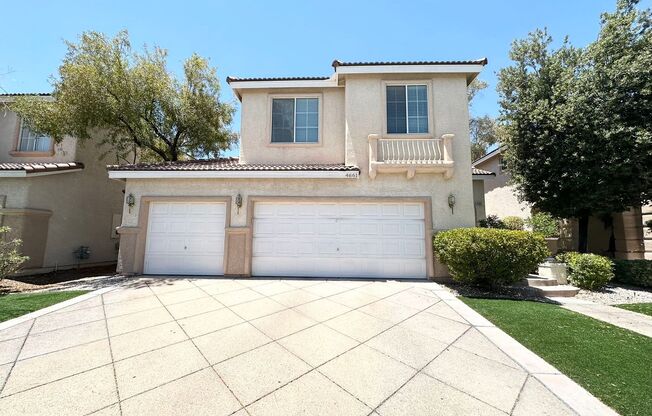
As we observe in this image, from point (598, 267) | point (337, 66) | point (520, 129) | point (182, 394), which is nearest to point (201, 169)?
point (337, 66)

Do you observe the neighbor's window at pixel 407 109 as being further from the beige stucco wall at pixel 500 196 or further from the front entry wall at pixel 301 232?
the beige stucco wall at pixel 500 196

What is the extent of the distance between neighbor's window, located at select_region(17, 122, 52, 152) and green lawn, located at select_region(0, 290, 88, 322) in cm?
885

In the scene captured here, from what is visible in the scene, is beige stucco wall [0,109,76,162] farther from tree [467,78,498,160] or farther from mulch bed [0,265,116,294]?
tree [467,78,498,160]

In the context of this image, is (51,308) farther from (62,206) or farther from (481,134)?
(481,134)

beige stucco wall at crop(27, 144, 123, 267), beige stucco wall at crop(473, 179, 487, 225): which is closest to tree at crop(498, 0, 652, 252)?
beige stucco wall at crop(473, 179, 487, 225)

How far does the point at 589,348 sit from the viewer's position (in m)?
3.76

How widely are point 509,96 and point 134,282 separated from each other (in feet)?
47.1

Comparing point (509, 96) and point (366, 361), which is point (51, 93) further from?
point (509, 96)

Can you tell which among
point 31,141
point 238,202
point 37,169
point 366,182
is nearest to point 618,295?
point 366,182

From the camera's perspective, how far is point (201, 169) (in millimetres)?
8188

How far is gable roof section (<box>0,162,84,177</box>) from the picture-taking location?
29.5 ft

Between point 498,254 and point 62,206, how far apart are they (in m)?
15.7

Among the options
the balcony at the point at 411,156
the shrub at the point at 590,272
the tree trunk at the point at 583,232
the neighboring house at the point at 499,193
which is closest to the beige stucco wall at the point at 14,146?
the balcony at the point at 411,156

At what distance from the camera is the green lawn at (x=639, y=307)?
568 centimetres
